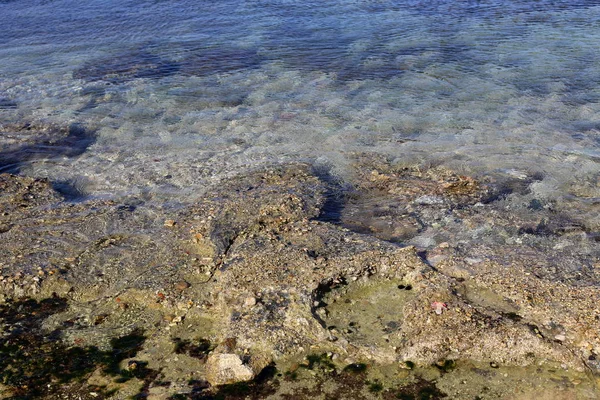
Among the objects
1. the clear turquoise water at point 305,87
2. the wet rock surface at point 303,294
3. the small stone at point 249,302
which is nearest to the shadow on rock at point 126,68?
the clear turquoise water at point 305,87

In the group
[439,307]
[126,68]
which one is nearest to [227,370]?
[439,307]

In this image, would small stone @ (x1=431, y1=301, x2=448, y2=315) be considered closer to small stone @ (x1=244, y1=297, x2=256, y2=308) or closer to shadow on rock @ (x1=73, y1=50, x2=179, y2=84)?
small stone @ (x1=244, y1=297, x2=256, y2=308)

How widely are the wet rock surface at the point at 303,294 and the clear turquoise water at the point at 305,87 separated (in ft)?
3.40

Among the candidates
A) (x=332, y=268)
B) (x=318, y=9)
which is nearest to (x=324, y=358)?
(x=332, y=268)

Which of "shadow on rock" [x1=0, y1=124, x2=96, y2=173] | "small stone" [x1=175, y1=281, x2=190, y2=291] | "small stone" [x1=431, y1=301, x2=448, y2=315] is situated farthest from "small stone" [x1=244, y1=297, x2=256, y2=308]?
"shadow on rock" [x1=0, y1=124, x2=96, y2=173]

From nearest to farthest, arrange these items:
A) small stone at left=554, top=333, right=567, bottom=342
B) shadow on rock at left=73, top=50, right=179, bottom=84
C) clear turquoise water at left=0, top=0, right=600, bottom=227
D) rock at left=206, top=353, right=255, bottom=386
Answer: rock at left=206, top=353, right=255, bottom=386 → small stone at left=554, top=333, right=567, bottom=342 → clear turquoise water at left=0, top=0, right=600, bottom=227 → shadow on rock at left=73, top=50, right=179, bottom=84

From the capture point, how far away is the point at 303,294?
A: 4.76m

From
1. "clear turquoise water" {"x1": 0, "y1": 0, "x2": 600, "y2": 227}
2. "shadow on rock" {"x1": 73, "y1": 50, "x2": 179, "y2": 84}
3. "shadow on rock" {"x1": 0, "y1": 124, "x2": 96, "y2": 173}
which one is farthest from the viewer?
"shadow on rock" {"x1": 73, "y1": 50, "x2": 179, "y2": 84}

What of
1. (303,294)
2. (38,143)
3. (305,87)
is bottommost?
(305,87)

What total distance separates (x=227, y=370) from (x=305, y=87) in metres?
7.22

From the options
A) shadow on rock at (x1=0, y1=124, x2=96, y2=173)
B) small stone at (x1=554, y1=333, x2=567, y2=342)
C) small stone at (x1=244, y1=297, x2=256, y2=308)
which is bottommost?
small stone at (x1=554, y1=333, x2=567, y2=342)

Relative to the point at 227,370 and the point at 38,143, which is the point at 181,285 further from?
the point at 38,143

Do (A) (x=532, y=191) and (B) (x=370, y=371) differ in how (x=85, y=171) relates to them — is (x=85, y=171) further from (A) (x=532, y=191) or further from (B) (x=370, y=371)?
(A) (x=532, y=191)

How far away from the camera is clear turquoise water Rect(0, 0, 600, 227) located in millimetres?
7703
